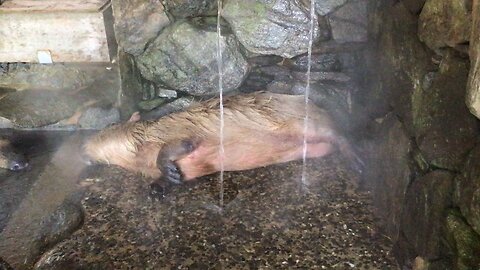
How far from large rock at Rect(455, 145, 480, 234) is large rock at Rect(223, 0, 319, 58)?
2.36 meters

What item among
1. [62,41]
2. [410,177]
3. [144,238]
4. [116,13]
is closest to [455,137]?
[410,177]

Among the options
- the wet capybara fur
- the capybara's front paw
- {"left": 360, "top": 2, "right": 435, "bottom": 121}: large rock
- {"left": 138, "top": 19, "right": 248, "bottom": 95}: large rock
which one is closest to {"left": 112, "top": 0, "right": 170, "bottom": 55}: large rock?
{"left": 138, "top": 19, "right": 248, "bottom": 95}: large rock

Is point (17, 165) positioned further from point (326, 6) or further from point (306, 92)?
point (326, 6)

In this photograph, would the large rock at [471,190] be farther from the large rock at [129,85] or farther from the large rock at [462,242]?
the large rock at [129,85]

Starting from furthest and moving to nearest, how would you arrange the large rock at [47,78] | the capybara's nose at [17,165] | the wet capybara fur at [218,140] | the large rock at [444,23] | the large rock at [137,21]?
the large rock at [47,78]
the large rock at [137,21]
the capybara's nose at [17,165]
the wet capybara fur at [218,140]
the large rock at [444,23]

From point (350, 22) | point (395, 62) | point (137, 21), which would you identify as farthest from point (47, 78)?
point (395, 62)

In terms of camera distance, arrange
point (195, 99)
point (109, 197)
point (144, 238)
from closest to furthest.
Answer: point (144, 238), point (109, 197), point (195, 99)

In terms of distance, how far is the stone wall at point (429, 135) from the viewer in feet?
7.13

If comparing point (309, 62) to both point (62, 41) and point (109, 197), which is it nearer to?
point (109, 197)

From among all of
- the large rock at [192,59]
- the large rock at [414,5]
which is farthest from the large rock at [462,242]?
the large rock at [192,59]

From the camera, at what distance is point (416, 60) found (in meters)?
2.84

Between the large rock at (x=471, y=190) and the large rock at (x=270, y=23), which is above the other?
the large rock at (x=270, y=23)

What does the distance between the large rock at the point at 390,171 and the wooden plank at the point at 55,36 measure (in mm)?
2738

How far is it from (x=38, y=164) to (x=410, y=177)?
2992mm
